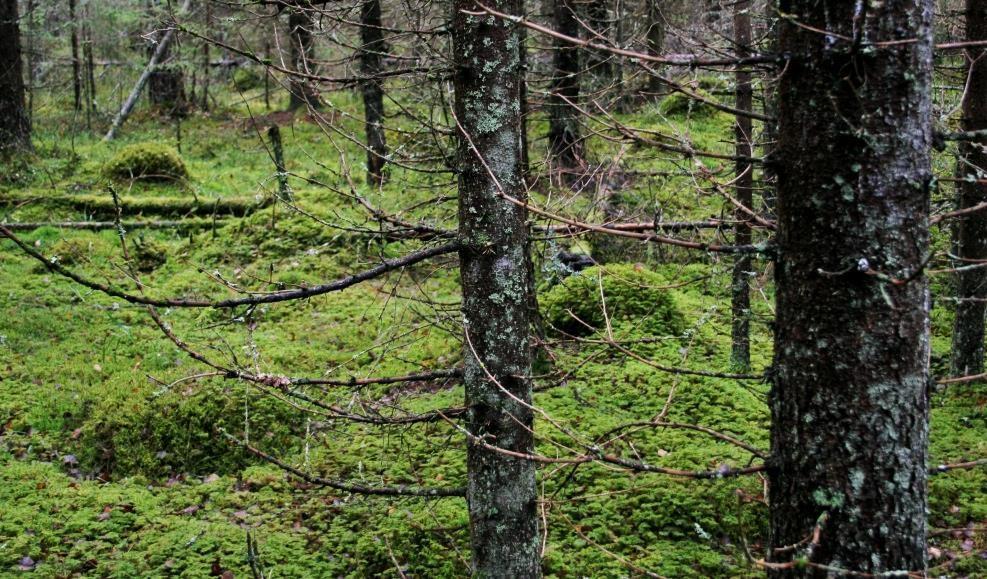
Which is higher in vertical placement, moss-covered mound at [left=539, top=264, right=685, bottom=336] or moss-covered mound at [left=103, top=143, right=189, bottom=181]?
moss-covered mound at [left=103, top=143, right=189, bottom=181]

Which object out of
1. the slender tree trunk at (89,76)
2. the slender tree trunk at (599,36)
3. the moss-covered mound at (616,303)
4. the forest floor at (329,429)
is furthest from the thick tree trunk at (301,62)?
the slender tree trunk at (89,76)

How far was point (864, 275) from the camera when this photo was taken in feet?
6.75

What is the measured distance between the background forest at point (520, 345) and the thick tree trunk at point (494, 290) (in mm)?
16

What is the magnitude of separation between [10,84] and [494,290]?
48.5 feet

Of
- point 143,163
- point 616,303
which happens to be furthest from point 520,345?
point 143,163

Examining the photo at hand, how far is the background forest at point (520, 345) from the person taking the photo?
6.86 feet

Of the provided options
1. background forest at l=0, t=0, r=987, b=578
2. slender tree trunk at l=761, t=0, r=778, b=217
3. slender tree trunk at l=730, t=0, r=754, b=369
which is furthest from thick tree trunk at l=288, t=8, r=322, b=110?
slender tree trunk at l=730, t=0, r=754, b=369

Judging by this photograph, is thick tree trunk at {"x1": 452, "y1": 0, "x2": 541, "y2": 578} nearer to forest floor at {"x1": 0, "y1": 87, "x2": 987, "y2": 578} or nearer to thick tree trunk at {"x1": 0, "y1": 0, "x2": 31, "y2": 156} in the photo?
forest floor at {"x1": 0, "y1": 87, "x2": 987, "y2": 578}

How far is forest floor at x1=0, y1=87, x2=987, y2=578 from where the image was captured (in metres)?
5.30

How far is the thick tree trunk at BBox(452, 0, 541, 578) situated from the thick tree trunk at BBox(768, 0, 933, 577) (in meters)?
1.76

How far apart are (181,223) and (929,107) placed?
12022 millimetres

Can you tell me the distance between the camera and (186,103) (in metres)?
23.6

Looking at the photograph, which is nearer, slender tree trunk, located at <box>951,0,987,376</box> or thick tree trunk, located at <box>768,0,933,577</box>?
thick tree trunk, located at <box>768,0,933,577</box>

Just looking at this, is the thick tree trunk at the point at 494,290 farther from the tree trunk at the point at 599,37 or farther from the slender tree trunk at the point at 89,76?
the slender tree trunk at the point at 89,76
